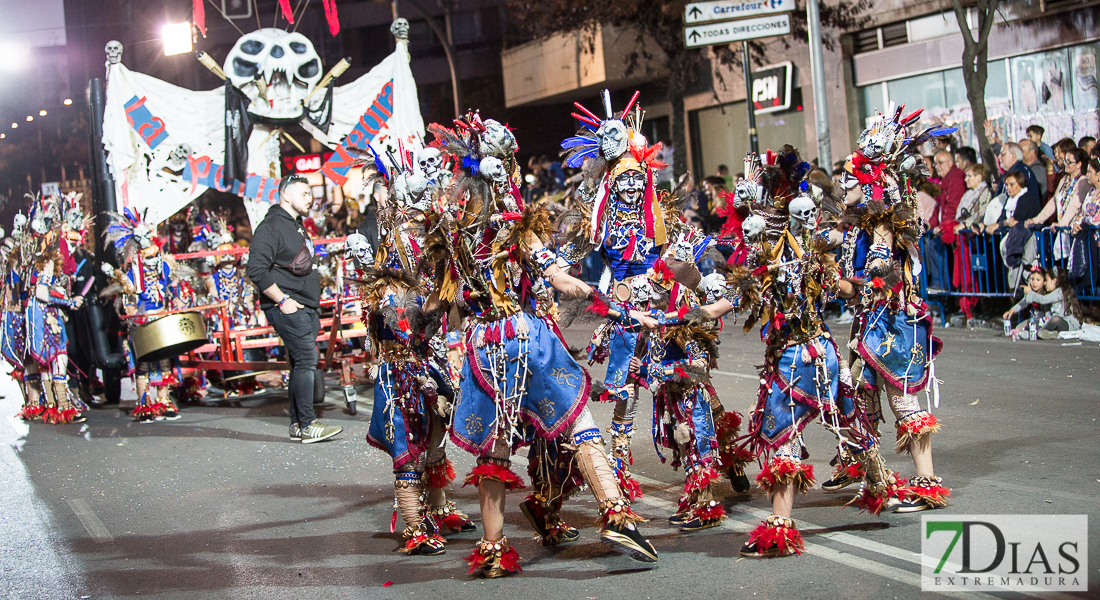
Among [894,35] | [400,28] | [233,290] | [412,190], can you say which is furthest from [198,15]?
[894,35]

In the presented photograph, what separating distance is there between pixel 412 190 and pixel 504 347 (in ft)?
3.73

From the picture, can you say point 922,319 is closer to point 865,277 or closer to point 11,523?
point 865,277

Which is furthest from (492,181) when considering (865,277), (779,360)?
(865,277)

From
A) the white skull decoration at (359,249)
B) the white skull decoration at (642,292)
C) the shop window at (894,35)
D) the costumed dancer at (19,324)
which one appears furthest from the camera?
the shop window at (894,35)

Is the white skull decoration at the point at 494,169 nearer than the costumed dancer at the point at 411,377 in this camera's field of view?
Yes

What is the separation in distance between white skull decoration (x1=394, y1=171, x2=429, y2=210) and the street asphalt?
1.91 metres

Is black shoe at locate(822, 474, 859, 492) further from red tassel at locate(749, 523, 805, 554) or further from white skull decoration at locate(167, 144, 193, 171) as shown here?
white skull decoration at locate(167, 144, 193, 171)

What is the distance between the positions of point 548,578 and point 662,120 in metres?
25.7

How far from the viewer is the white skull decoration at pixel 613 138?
591 centimetres

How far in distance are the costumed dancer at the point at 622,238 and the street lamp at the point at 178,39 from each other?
34.2 ft

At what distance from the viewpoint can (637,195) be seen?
5.96m

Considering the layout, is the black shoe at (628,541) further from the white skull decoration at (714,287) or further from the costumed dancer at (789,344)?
the white skull decoration at (714,287)

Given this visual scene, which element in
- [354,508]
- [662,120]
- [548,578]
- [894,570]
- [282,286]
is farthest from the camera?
[662,120]

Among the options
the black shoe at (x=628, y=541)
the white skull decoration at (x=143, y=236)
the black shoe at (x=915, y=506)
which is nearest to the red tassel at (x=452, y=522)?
the black shoe at (x=628, y=541)
